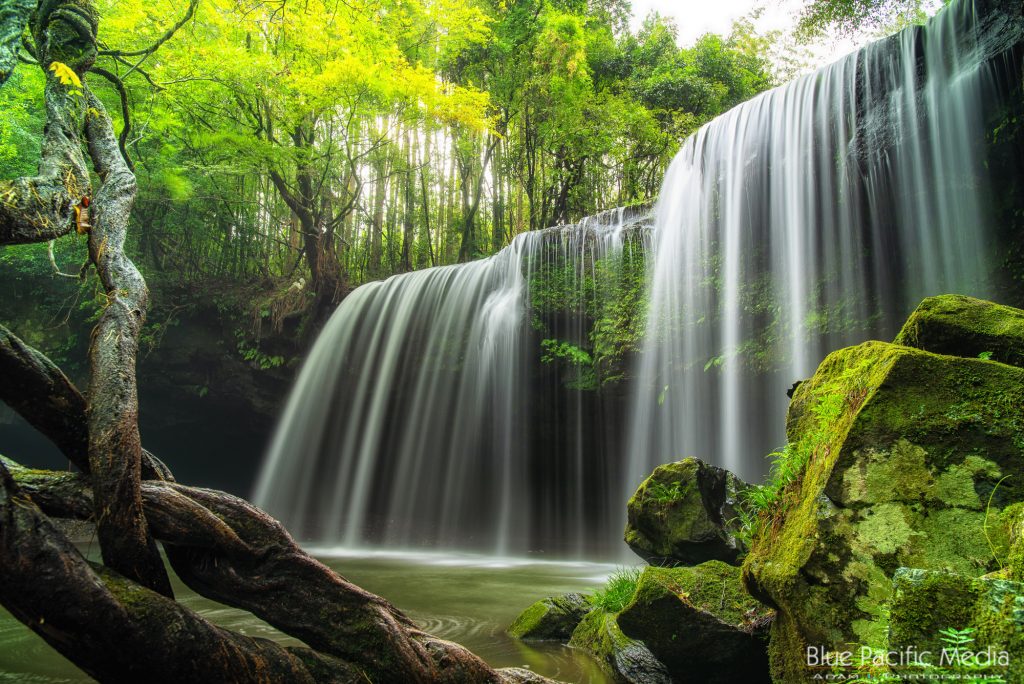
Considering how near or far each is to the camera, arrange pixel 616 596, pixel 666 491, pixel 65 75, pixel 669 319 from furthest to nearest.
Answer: pixel 669 319 < pixel 666 491 < pixel 616 596 < pixel 65 75

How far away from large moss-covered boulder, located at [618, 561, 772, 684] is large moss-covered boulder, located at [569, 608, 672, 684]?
0.10m

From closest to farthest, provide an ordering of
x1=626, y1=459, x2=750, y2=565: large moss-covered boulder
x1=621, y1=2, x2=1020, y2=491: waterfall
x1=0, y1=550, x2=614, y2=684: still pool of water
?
x1=0, y1=550, x2=614, y2=684: still pool of water, x1=626, y1=459, x2=750, y2=565: large moss-covered boulder, x1=621, y1=2, x2=1020, y2=491: waterfall

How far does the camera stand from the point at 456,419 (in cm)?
1295

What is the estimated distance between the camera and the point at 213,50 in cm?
1138

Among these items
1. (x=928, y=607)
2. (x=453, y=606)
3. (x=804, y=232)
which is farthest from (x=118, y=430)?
(x=804, y=232)

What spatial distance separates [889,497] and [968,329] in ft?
5.55

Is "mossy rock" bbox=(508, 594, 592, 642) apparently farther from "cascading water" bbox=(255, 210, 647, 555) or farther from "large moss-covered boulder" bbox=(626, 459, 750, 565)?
"cascading water" bbox=(255, 210, 647, 555)

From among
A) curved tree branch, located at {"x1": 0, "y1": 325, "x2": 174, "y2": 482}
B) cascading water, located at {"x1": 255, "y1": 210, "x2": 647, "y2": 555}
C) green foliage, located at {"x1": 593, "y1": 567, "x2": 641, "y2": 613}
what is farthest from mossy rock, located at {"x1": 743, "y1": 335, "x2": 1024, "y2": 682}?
cascading water, located at {"x1": 255, "y1": 210, "x2": 647, "y2": 555}

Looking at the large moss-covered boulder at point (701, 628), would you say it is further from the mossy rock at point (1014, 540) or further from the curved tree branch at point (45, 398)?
the curved tree branch at point (45, 398)

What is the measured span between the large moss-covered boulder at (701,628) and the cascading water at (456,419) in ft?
25.6

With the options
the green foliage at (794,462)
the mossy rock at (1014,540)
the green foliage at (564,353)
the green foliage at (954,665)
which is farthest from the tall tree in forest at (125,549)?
the green foliage at (564,353)

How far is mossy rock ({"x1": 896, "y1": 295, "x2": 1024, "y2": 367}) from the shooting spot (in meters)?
3.40

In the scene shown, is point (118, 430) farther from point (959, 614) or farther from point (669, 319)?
A: point (669, 319)

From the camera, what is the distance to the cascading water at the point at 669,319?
772 centimetres
